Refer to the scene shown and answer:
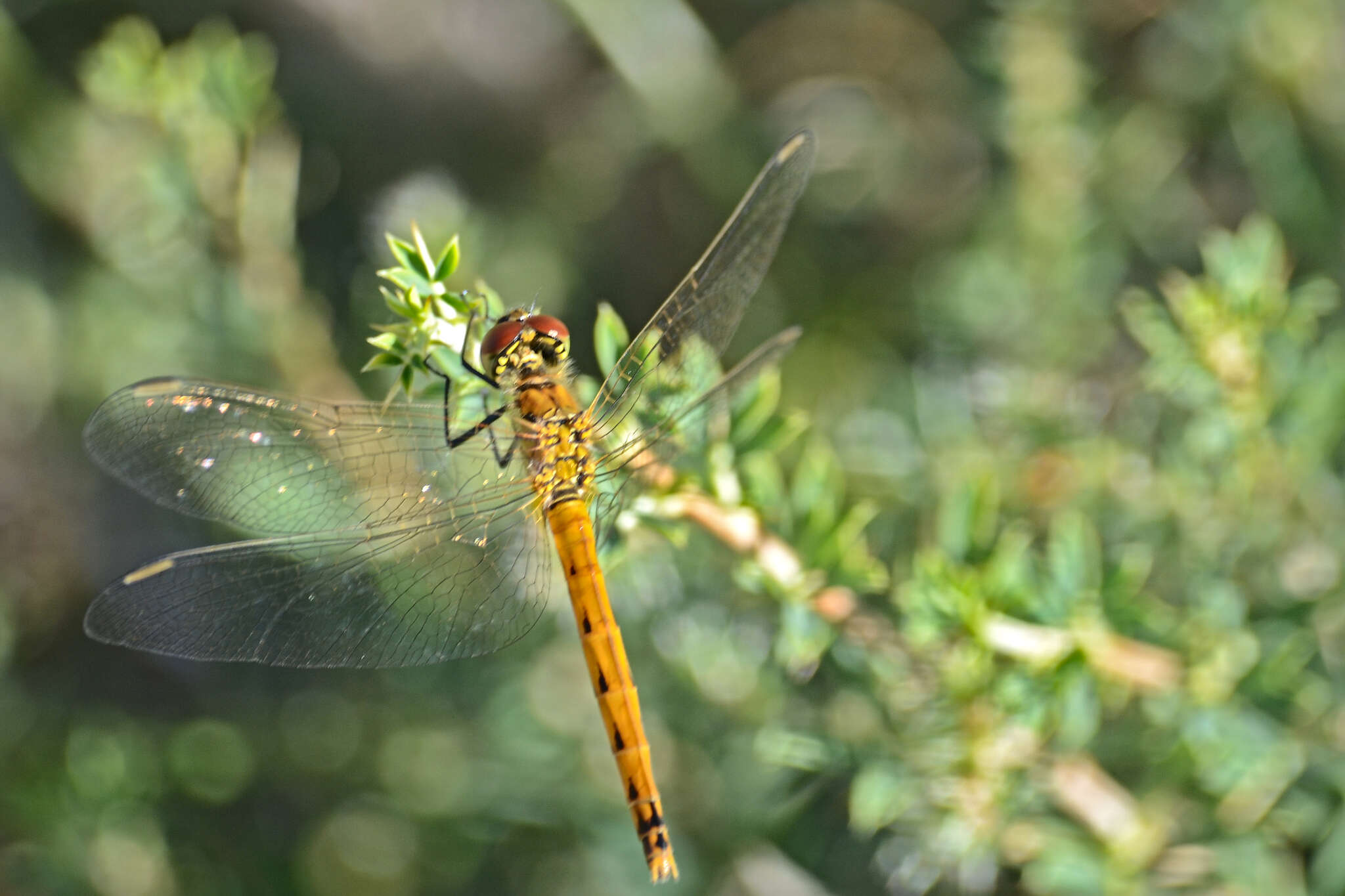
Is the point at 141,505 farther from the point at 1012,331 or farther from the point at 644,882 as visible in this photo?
Result: the point at 1012,331

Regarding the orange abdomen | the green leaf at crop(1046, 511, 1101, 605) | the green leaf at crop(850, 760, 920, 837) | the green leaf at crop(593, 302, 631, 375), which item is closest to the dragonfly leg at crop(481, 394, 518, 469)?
the orange abdomen

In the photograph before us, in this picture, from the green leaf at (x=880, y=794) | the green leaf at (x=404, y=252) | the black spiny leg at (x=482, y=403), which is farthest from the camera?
the green leaf at (x=880, y=794)

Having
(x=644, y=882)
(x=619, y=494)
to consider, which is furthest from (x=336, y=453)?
(x=644, y=882)

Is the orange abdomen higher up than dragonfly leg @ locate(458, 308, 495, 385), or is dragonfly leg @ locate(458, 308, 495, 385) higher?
dragonfly leg @ locate(458, 308, 495, 385)

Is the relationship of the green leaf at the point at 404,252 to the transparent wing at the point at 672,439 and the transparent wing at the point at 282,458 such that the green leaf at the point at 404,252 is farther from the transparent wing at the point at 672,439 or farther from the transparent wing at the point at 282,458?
the transparent wing at the point at 672,439

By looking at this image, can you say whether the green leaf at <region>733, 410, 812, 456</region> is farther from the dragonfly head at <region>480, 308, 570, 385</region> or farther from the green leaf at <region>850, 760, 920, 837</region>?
the green leaf at <region>850, 760, 920, 837</region>

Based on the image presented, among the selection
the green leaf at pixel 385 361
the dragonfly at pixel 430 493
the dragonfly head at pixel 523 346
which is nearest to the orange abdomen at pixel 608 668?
the dragonfly at pixel 430 493

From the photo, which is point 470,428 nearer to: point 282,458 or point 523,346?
point 523,346
